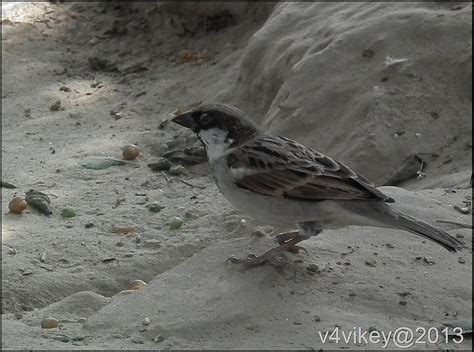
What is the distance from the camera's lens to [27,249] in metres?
5.89

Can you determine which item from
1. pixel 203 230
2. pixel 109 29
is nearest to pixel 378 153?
pixel 203 230

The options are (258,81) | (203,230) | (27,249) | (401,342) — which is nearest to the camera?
(401,342)

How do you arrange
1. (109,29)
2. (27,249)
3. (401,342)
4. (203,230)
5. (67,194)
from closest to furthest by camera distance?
(401,342) < (27,249) < (203,230) < (67,194) < (109,29)

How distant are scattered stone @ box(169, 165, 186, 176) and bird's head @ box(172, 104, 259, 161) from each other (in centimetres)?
254

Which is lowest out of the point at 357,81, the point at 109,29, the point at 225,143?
the point at 109,29

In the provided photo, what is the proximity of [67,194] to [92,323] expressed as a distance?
2697 millimetres

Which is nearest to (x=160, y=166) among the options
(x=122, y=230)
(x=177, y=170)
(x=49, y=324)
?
(x=177, y=170)

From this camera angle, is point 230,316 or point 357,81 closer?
point 230,316

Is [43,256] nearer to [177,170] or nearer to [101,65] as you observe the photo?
[177,170]

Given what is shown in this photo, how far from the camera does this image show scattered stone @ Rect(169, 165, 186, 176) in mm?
7555

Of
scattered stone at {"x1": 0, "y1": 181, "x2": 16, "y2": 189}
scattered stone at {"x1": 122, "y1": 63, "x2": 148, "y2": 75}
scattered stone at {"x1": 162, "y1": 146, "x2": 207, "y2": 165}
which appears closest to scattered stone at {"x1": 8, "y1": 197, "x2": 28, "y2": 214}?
scattered stone at {"x1": 0, "y1": 181, "x2": 16, "y2": 189}

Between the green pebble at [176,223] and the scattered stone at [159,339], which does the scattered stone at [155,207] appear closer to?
the green pebble at [176,223]

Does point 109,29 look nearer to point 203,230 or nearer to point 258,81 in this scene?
point 258,81

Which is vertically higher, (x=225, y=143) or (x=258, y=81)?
(x=225, y=143)
